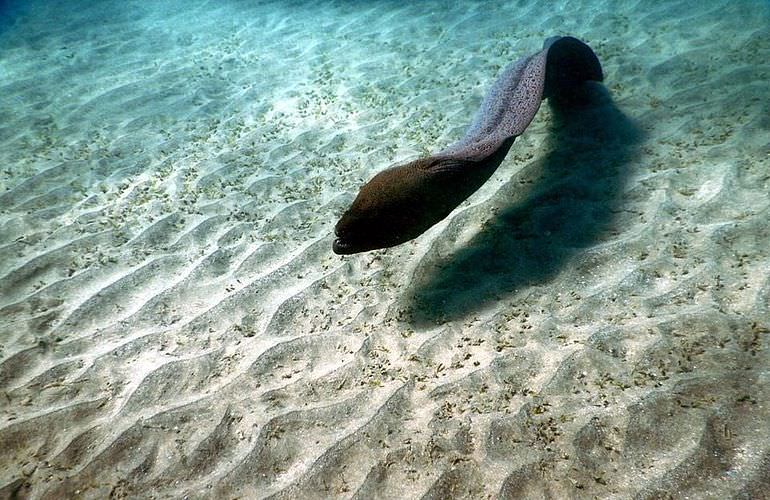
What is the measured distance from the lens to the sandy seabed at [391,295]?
2307 millimetres

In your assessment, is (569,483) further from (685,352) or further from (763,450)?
(685,352)

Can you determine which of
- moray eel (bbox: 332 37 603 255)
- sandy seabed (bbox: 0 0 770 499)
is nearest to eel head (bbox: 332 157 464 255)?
moray eel (bbox: 332 37 603 255)

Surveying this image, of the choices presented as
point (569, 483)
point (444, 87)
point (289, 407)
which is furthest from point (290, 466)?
point (444, 87)

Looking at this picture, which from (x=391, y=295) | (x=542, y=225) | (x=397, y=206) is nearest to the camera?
(x=397, y=206)

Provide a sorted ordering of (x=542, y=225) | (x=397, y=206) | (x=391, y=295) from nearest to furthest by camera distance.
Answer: (x=397, y=206), (x=391, y=295), (x=542, y=225)

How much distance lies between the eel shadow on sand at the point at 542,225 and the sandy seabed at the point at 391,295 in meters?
0.03

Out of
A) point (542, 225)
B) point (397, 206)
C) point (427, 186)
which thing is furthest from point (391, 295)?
point (542, 225)

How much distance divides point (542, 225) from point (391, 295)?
1484 mm

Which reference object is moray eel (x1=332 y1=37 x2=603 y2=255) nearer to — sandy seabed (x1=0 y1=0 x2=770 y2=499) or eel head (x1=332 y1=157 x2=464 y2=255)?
eel head (x1=332 y1=157 x2=464 y2=255)

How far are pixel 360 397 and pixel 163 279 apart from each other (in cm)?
206

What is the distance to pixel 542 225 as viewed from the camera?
3.88 metres

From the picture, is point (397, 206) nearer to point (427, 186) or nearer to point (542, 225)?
point (427, 186)

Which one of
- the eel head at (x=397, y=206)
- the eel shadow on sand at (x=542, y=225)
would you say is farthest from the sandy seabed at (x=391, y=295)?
the eel head at (x=397, y=206)

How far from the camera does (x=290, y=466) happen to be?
2.37 meters
